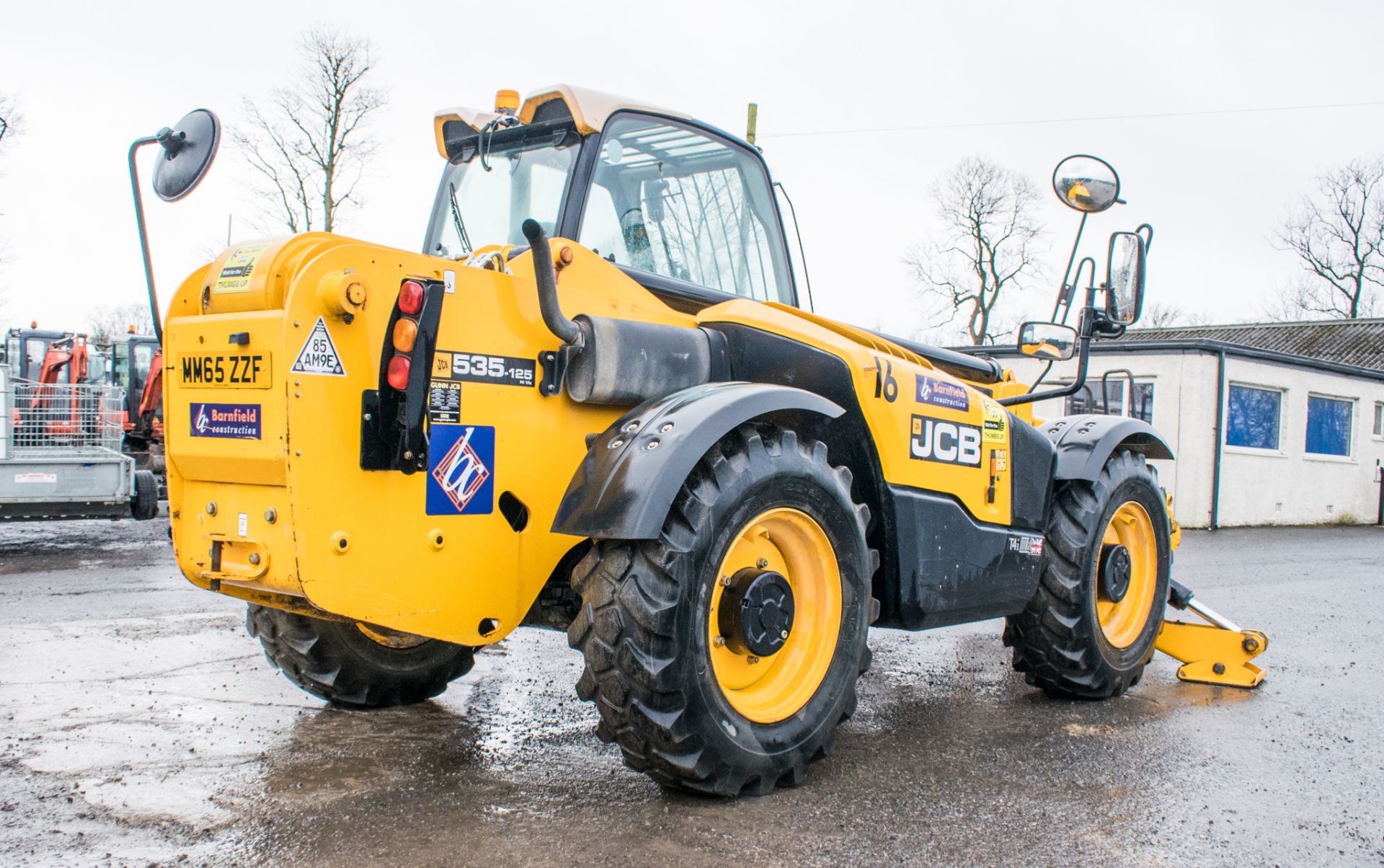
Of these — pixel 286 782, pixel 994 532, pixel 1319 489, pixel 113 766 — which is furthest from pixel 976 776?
pixel 1319 489

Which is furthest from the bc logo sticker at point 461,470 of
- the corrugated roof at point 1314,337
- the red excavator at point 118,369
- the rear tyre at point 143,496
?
the corrugated roof at point 1314,337

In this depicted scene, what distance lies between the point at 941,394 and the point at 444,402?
2.13 meters

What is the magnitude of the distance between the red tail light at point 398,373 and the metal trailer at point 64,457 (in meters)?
9.24

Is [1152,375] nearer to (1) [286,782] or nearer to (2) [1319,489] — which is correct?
(2) [1319,489]

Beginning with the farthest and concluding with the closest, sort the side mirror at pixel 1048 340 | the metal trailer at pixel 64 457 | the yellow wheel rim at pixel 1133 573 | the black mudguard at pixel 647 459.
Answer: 1. the metal trailer at pixel 64 457
2. the yellow wheel rim at pixel 1133 573
3. the side mirror at pixel 1048 340
4. the black mudguard at pixel 647 459

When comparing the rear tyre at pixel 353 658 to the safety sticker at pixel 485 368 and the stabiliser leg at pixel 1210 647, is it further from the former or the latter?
the stabiliser leg at pixel 1210 647

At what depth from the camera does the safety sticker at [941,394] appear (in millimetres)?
4582

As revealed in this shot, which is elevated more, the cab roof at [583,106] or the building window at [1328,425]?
the cab roof at [583,106]

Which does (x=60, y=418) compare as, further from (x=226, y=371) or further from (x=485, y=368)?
(x=485, y=368)

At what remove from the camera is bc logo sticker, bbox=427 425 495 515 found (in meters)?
3.48

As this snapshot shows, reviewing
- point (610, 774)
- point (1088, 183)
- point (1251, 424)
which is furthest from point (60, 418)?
point (1251, 424)

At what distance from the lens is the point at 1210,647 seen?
19.5 ft

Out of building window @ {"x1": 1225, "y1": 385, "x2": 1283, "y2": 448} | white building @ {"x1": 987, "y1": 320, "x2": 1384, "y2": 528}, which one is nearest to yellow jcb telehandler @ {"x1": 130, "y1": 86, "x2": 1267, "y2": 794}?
white building @ {"x1": 987, "y1": 320, "x2": 1384, "y2": 528}

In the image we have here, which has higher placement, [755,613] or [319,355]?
[319,355]
